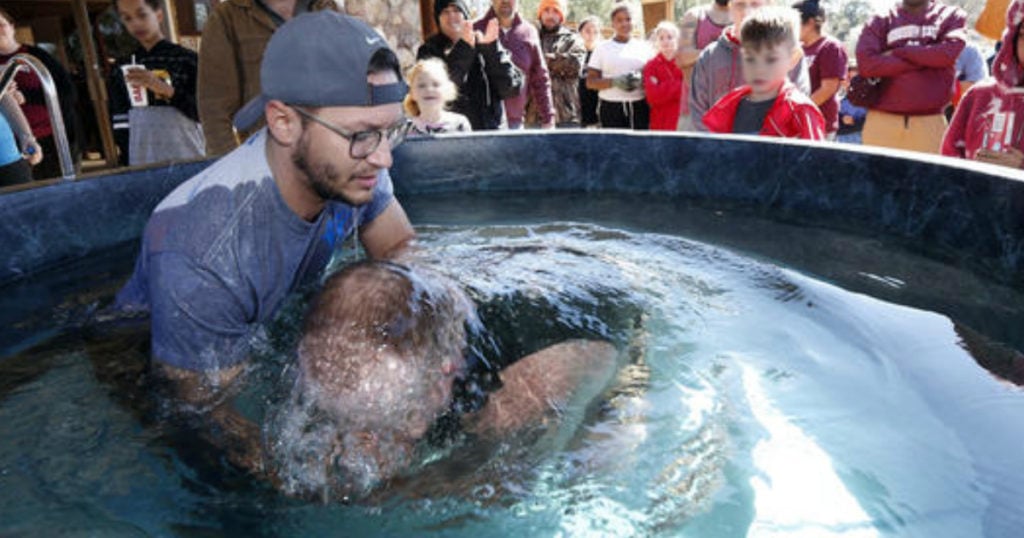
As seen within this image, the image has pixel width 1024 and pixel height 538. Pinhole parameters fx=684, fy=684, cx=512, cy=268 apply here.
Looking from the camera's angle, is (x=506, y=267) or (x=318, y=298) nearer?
(x=318, y=298)

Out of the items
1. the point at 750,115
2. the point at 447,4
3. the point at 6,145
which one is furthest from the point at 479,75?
the point at 6,145

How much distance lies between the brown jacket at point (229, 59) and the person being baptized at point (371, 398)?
2360 mm

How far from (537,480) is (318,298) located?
636 millimetres

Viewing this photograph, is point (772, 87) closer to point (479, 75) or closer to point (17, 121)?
point (479, 75)

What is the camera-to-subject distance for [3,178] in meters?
3.72

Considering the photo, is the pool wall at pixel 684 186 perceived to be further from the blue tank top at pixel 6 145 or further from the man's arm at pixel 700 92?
the blue tank top at pixel 6 145

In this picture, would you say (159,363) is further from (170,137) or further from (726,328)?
(170,137)

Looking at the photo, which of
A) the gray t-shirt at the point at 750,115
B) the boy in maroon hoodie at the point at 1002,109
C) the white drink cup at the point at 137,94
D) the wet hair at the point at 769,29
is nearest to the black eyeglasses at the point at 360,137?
the wet hair at the point at 769,29

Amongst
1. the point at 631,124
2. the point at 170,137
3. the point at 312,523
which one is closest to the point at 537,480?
the point at 312,523

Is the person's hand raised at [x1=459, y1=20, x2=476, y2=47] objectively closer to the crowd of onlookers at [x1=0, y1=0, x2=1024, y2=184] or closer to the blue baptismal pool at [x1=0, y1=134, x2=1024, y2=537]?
the crowd of onlookers at [x1=0, y1=0, x2=1024, y2=184]

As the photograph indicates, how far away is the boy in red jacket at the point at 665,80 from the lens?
537 cm

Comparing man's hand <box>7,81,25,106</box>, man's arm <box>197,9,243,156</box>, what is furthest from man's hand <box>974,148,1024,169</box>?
man's hand <box>7,81,25,106</box>

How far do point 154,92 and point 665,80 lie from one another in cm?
360

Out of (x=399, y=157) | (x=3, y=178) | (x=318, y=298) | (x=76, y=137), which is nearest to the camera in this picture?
(x=318, y=298)
